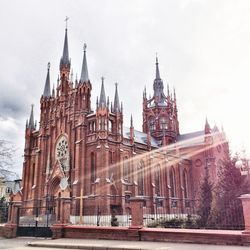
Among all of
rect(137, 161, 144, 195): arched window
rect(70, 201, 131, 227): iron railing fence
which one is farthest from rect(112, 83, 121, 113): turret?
rect(70, 201, 131, 227): iron railing fence

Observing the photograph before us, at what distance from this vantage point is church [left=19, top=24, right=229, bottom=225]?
109ft

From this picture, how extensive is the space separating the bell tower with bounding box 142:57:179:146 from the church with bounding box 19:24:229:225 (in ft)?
23.0

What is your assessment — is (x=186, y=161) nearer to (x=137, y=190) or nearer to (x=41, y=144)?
(x=137, y=190)

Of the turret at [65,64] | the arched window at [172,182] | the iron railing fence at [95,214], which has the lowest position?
the iron railing fence at [95,214]

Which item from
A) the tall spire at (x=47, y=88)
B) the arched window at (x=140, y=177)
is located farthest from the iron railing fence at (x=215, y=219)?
the tall spire at (x=47, y=88)

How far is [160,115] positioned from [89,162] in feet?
100

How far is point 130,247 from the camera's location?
480 inches

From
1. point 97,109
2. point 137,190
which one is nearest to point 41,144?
point 97,109

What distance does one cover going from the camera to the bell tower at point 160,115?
2365 inches

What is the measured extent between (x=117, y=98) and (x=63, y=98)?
751 cm

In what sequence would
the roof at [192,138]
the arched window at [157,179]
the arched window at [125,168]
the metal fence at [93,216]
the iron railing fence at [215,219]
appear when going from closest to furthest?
the iron railing fence at [215,219] → the metal fence at [93,216] → the arched window at [125,168] → the arched window at [157,179] → the roof at [192,138]

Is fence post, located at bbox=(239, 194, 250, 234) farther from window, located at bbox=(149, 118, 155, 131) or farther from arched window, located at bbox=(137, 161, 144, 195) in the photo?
window, located at bbox=(149, 118, 155, 131)

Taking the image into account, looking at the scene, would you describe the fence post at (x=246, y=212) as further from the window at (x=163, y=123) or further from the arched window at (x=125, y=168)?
the window at (x=163, y=123)

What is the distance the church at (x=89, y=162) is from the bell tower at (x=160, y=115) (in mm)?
7017
